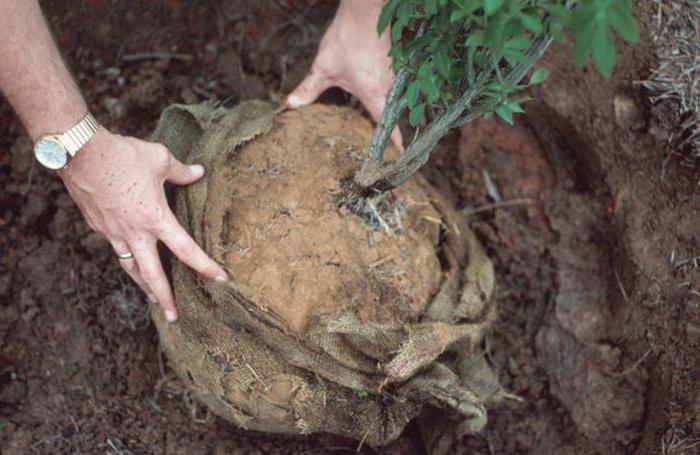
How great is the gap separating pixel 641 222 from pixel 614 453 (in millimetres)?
627

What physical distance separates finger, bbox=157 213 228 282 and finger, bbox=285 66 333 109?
54cm

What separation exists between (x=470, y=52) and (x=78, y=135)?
32.9 inches

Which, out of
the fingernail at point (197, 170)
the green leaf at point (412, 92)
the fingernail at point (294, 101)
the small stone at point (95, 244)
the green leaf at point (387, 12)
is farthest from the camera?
the small stone at point (95, 244)

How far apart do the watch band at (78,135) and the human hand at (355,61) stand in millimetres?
556

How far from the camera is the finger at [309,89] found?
6.10 feet

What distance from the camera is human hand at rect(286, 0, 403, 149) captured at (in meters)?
1.79

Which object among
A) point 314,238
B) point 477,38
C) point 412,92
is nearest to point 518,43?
point 477,38

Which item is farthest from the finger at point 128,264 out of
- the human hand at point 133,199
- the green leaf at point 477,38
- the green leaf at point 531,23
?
the green leaf at point 531,23

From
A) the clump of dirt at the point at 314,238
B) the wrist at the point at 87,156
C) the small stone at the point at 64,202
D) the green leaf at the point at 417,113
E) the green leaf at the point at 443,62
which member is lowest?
the small stone at the point at 64,202

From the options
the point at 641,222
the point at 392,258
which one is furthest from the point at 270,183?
the point at 641,222

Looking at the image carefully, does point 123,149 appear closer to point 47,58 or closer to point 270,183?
point 47,58

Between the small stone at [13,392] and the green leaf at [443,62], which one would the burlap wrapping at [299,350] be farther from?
the green leaf at [443,62]

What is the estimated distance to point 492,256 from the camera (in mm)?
2129

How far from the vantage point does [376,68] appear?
1812 mm
